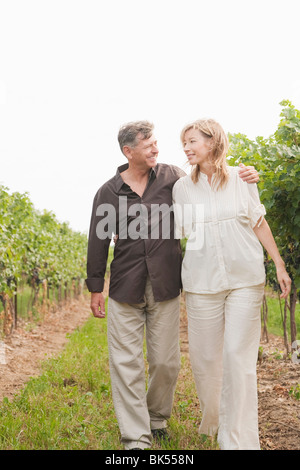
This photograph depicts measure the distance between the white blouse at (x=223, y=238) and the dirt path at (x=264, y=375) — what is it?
1161 millimetres

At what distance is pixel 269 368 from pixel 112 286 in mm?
3180

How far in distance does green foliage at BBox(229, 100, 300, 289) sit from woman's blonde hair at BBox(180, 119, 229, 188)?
0.94 m

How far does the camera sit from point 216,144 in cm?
312

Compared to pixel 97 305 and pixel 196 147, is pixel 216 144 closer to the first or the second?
pixel 196 147

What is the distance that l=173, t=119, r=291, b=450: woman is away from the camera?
2.93 meters

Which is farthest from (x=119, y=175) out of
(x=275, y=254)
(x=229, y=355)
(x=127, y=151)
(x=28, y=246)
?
(x=28, y=246)

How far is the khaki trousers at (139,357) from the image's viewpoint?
129 inches

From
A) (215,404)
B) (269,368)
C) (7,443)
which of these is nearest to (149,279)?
(215,404)

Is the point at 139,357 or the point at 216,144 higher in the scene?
the point at 216,144

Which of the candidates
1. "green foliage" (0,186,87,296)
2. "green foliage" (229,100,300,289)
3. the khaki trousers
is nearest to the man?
the khaki trousers

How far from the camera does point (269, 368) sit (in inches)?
233

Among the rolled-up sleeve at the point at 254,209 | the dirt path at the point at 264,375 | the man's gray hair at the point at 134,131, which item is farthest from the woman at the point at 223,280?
the dirt path at the point at 264,375

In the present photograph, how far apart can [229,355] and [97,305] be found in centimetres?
98

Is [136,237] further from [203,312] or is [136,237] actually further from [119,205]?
[203,312]
